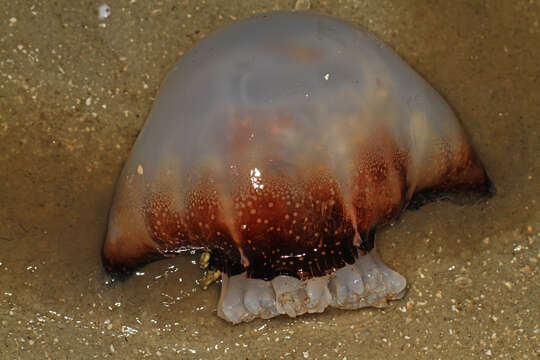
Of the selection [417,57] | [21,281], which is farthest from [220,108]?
[21,281]

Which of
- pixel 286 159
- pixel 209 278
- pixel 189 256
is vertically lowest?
pixel 209 278

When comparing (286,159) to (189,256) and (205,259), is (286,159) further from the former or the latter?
(189,256)

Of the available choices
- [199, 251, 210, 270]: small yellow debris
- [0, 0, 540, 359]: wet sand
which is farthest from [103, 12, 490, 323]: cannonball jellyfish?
[0, 0, 540, 359]: wet sand

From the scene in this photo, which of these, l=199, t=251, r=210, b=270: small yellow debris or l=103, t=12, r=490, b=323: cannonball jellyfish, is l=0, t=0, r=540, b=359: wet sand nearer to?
l=199, t=251, r=210, b=270: small yellow debris

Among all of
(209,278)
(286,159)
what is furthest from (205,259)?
(286,159)

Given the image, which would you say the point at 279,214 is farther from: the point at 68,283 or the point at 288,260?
the point at 68,283

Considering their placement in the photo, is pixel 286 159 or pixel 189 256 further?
pixel 189 256

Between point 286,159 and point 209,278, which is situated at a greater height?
point 286,159
